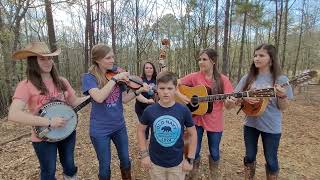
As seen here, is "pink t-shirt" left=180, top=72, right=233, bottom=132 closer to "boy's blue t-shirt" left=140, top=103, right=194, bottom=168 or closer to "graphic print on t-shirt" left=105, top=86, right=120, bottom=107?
"boy's blue t-shirt" left=140, top=103, right=194, bottom=168

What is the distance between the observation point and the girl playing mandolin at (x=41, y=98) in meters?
2.94

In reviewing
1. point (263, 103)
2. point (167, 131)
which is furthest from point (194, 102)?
point (167, 131)

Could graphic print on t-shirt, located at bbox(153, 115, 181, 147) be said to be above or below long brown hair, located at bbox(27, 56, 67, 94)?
below

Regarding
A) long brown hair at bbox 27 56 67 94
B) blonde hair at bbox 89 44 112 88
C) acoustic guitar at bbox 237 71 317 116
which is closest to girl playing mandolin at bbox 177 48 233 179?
acoustic guitar at bbox 237 71 317 116

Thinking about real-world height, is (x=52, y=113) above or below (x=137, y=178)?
above

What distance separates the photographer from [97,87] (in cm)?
323

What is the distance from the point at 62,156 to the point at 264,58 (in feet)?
8.80

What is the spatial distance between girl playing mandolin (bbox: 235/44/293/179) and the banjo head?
2.13 meters

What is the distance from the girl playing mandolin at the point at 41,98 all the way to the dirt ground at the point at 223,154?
5.33 ft

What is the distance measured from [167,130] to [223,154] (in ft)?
13.2

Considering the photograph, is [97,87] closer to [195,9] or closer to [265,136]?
[265,136]

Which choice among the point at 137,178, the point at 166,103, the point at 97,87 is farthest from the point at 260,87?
the point at 137,178

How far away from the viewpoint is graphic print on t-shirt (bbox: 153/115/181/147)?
2.97 m

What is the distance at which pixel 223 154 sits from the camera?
6637mm
